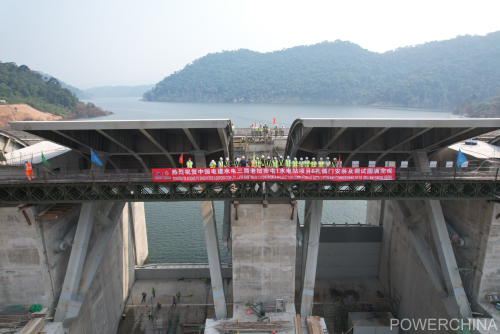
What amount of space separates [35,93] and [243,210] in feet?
454

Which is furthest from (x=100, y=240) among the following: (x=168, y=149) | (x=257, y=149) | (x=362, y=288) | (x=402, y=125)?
(x=362, y=288)

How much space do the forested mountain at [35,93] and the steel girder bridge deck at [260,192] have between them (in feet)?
376

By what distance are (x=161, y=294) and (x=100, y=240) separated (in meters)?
10.8

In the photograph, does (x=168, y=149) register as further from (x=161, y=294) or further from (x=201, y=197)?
(x=161, y=294)

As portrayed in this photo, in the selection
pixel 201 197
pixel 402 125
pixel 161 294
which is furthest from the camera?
pixel 161 294

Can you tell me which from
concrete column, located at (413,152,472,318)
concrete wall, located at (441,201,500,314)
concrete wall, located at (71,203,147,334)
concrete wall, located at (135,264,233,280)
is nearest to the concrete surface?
concrete wall, located at (135,264,233,280)

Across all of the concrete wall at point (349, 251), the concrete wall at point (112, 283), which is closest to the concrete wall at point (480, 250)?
the concrete wall at point (349, 251)

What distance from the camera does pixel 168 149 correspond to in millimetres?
22062

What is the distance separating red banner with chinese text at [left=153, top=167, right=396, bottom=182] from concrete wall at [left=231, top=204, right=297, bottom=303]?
7.23 ft

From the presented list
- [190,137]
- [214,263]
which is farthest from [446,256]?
[190,137]

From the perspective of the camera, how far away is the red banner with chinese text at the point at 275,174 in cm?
1800

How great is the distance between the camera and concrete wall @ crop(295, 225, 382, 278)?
32062 millimetres

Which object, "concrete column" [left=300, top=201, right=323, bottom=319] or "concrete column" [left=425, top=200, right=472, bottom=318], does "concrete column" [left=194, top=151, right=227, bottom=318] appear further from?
"concrete column" [left=425, top=200, right=472, bottom=318]

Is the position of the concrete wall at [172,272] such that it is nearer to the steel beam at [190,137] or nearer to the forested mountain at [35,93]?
the steel beam at [190,137]
